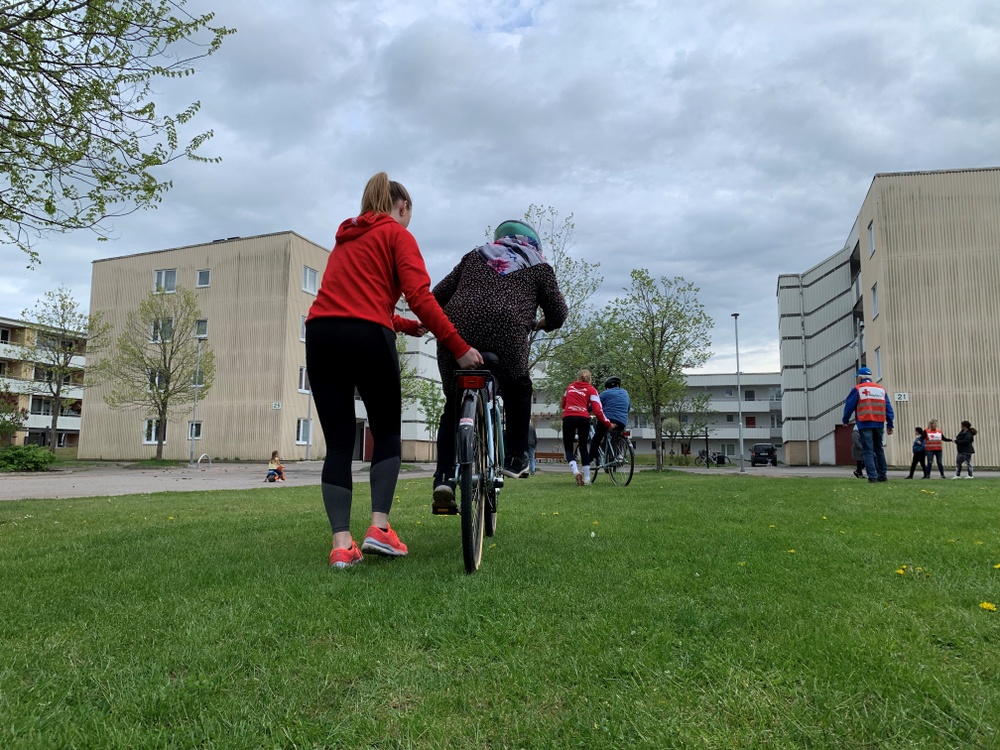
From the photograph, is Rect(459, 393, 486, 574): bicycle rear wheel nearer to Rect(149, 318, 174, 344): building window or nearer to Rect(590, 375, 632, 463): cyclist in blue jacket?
Rect(590, 375, 632, 463): cyclist in blue jacket

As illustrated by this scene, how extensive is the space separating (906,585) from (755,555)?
2.76ft

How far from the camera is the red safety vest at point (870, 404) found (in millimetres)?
12391

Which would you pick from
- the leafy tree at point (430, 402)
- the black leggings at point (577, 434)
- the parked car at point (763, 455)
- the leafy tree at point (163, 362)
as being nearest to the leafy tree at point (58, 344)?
the leafy tree at point (163, 362)

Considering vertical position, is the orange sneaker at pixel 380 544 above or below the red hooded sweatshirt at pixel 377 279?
below

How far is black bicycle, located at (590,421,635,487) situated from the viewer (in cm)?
1180

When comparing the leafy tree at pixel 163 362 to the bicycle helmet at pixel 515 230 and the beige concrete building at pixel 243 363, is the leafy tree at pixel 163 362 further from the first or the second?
the bicycle helmet at pixel 515 230

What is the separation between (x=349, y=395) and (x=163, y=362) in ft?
101

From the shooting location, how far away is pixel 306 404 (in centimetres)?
3853

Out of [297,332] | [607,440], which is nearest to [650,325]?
[607,440]

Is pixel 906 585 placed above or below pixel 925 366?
below

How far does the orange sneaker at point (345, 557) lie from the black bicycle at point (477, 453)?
0.59 m

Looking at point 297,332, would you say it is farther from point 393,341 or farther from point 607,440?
point 393,341

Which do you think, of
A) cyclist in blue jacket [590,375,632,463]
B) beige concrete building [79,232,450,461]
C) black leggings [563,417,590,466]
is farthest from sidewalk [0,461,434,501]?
beige concrete building [79,232,450,461]

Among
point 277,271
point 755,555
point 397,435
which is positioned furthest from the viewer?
point 277,271
